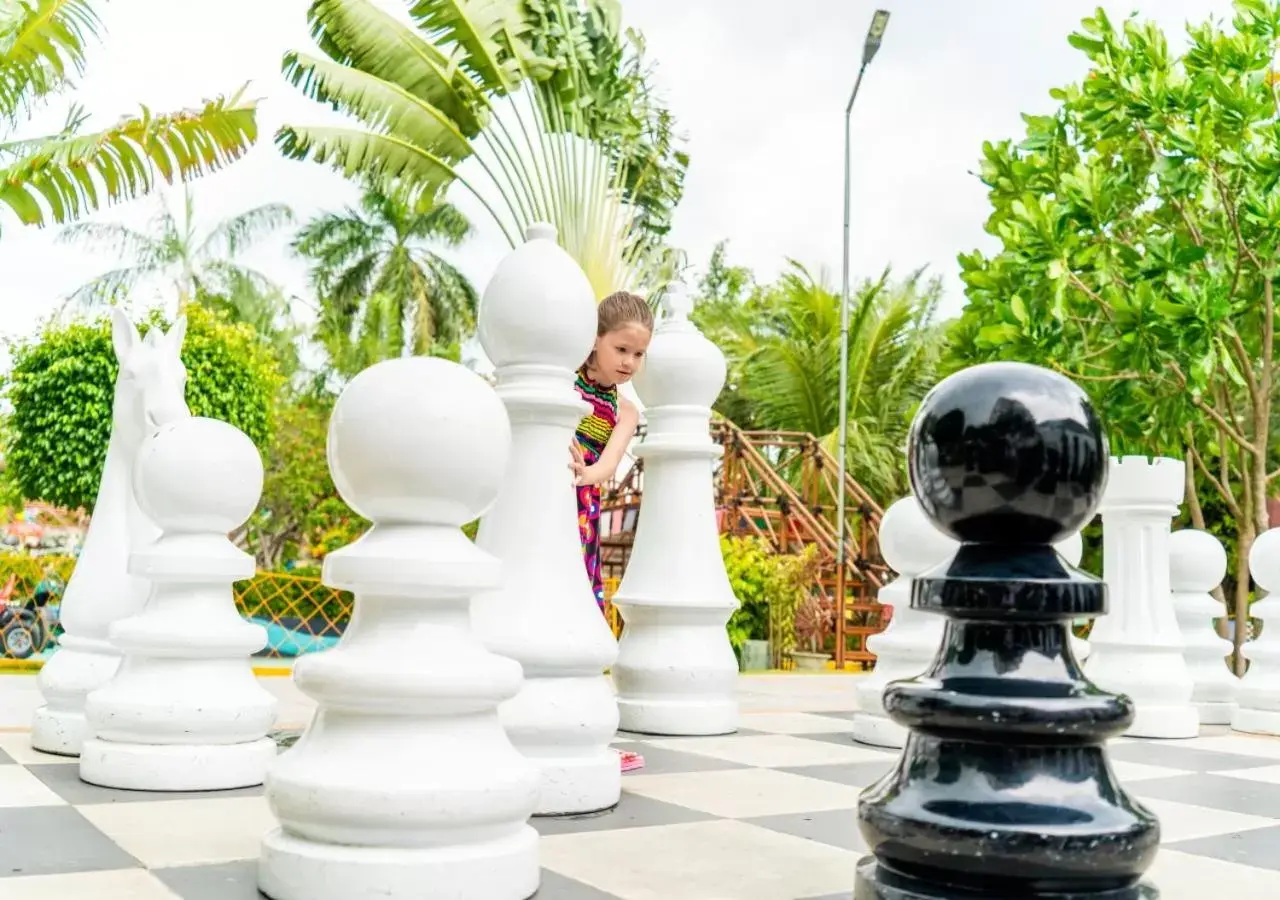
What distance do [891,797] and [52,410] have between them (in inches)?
472

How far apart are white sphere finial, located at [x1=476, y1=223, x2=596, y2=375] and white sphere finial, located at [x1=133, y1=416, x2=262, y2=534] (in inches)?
24.5

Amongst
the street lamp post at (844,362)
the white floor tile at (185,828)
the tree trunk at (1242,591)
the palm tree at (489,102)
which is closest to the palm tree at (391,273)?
the palm tree at (489,102)

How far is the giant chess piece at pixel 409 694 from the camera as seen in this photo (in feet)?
5.32

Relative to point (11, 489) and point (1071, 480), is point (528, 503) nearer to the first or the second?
point (1071, 480)

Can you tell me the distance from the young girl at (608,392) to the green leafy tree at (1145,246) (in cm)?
180

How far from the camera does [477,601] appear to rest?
2.48 m

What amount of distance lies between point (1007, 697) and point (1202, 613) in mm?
3711

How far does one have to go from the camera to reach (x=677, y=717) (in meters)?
3.66

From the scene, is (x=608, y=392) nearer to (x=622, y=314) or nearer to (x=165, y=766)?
(x=622, y=314)

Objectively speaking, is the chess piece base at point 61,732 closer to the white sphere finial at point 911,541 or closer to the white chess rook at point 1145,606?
the white sphere finial at point 911,541

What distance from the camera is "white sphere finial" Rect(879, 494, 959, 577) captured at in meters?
3.54

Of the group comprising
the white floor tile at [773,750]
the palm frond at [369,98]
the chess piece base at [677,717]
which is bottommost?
the white floor tile at [773,750]

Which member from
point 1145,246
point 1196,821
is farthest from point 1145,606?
point 1196,821

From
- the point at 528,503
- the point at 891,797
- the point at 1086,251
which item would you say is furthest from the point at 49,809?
the point at 1086,251
